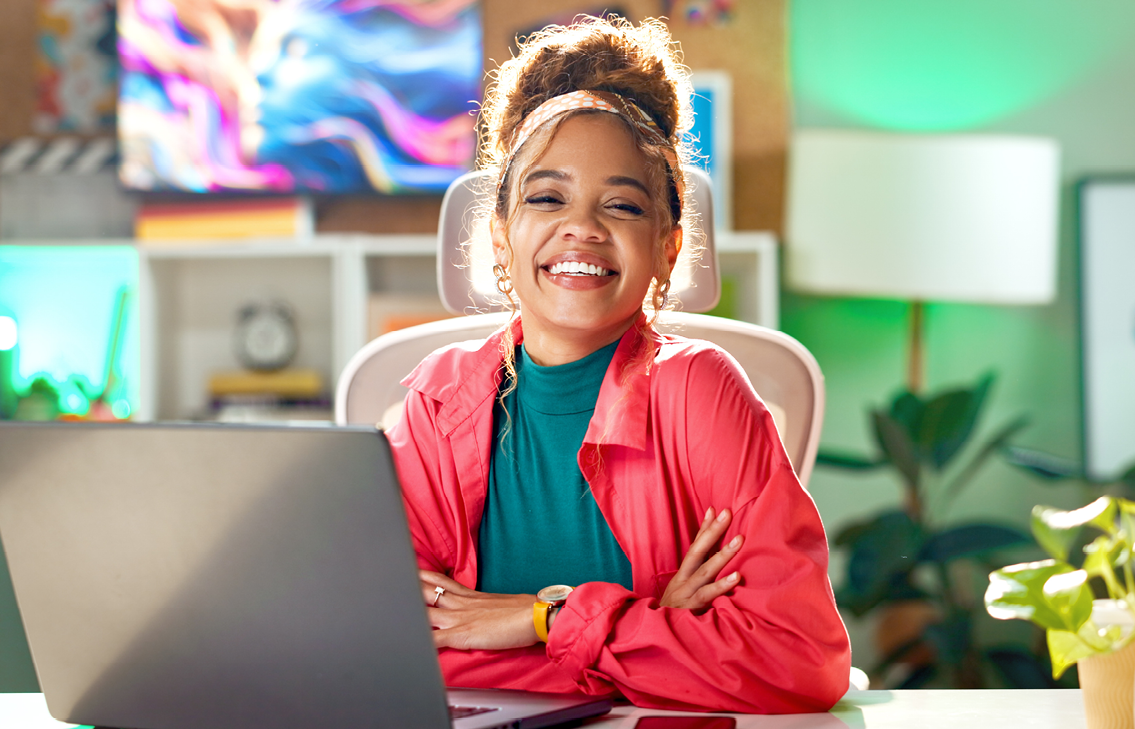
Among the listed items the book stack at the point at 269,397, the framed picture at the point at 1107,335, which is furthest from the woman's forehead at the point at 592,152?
the framed picture at the point at 1107,335

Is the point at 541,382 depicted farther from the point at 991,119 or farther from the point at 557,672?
the point at 991,119

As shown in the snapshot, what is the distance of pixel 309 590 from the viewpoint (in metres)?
0.62

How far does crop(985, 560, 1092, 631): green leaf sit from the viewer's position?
2.19 feet

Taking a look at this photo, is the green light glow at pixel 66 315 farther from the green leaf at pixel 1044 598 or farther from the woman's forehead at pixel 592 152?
the green leaf at pixel 1044 598

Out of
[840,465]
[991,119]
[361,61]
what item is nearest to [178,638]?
[840,465]

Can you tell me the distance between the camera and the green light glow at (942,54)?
2682 mm

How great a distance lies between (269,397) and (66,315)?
69 centimetres

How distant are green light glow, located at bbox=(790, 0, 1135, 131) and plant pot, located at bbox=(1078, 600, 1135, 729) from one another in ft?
7.29

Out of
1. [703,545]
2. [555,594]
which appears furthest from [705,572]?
[555,594]

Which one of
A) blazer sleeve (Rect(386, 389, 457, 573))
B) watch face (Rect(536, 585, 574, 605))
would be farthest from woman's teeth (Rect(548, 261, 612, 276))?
watch face (Rect(536, 585, 574, 605))

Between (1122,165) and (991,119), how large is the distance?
38 cm

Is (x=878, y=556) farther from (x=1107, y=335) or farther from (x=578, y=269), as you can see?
(x=578, y=269)

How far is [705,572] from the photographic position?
94cm

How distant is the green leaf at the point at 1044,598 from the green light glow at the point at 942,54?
2.22 m
